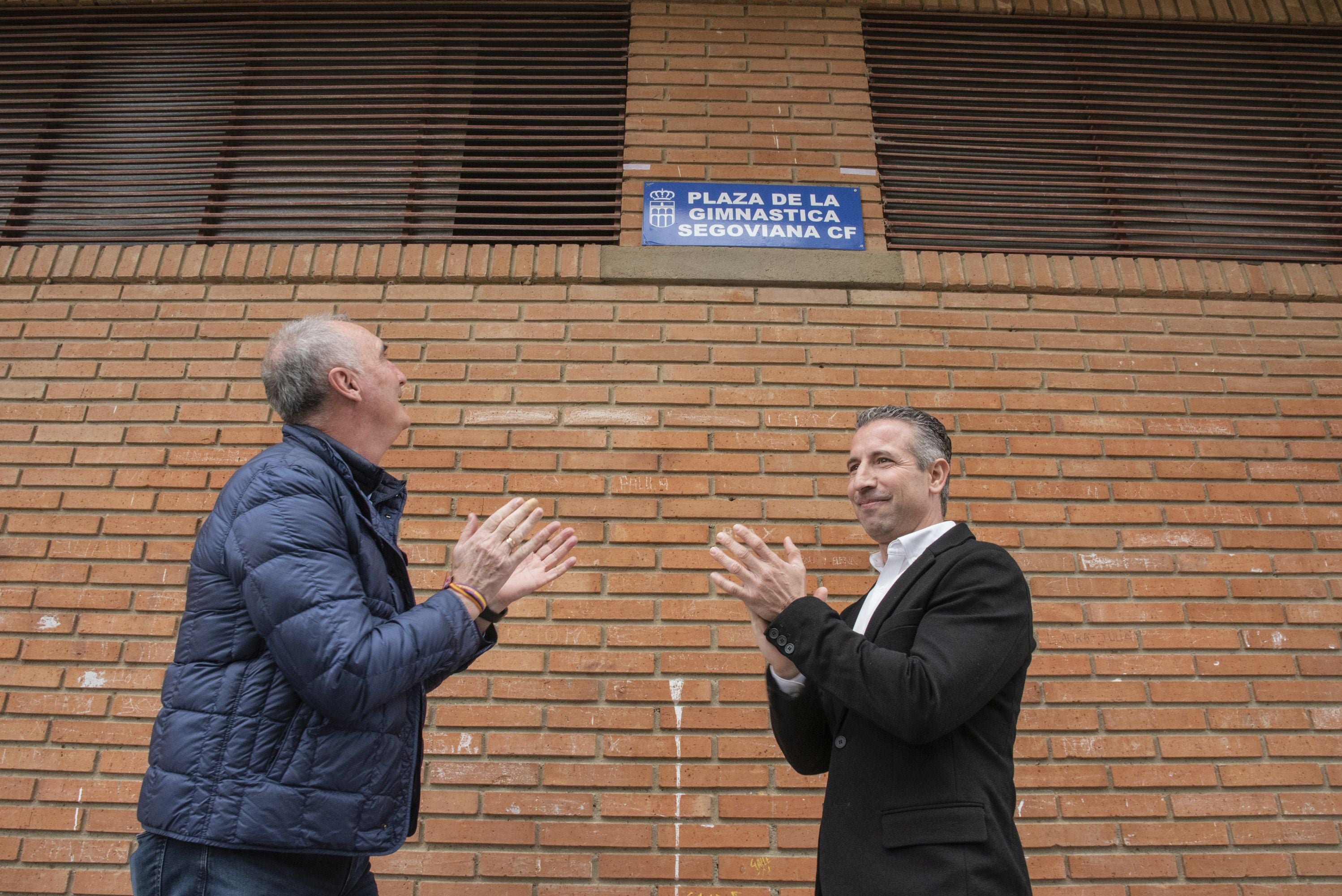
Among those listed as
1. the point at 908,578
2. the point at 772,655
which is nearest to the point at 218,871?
the point at 772,655

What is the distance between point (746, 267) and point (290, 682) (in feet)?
7.83

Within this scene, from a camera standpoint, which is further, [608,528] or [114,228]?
[114,228]

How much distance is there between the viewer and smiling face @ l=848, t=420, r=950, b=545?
204cm

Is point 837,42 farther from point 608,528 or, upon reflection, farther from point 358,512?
point 358,512

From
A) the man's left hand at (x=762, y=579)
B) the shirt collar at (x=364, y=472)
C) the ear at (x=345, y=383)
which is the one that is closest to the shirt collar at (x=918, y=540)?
the man's left hand at (x=762, y=579)

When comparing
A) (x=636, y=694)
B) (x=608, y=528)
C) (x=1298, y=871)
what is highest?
(x=608, y=528)

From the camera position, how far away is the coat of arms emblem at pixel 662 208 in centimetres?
348

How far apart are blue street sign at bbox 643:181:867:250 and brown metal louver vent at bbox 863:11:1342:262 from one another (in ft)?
0.93

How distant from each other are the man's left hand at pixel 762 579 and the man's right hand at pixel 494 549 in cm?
43

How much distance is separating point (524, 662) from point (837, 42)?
119 inches

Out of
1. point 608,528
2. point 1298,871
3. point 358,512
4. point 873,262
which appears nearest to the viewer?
point 358,512

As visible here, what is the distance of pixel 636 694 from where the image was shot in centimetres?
290

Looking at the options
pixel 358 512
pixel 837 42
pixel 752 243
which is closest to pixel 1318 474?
pixel 752 243

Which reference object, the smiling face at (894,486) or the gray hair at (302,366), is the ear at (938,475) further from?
the gray hair at (302,366)
